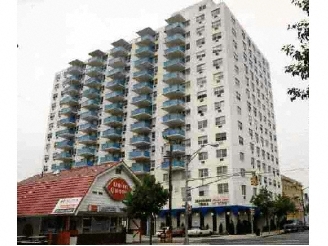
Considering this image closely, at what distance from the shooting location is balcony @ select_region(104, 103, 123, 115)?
60750mm

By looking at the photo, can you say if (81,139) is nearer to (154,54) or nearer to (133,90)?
(133,90)

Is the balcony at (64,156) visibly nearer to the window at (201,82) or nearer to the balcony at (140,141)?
the balcony at (140,141)

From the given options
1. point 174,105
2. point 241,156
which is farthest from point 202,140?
point 174,105

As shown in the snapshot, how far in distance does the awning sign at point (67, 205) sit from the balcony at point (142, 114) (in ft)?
98.3

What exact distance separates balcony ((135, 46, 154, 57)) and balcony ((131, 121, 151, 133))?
11.7 m

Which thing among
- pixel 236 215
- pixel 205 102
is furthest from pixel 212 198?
pixel 205 102

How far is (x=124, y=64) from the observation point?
64312 millimetres

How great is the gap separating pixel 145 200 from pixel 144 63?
35879 mm

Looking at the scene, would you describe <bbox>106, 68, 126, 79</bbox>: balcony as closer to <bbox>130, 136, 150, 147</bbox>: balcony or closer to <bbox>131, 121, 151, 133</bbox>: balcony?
<bbox>131, 121, 151, 133</bbox>: balcony

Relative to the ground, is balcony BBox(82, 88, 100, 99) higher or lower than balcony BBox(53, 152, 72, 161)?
higher

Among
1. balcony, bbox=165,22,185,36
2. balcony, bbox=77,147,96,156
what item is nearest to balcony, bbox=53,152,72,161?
balcony, bbox=77,147,96,156

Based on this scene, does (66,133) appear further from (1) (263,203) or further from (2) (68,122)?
(1) (263,203)

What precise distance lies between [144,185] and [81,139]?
3791 centimetres

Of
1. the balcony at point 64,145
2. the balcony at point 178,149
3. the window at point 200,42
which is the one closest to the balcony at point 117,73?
the balcony at point 64,145
